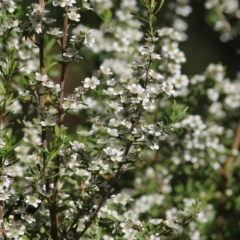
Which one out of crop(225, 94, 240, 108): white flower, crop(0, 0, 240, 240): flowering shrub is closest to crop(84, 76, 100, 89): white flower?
crop(0, 0, 240, 240): flowering shrub

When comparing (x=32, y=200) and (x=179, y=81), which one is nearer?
(x=32, y=200)

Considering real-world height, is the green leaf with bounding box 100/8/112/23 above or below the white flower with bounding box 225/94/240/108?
above

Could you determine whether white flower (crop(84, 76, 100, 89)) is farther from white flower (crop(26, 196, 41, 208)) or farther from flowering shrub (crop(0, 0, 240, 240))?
white flower (crop(26, 196, 41, 208))

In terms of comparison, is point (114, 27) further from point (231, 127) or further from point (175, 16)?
point (231, 127)

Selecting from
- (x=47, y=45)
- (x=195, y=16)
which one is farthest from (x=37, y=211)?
(x=195, y=16)

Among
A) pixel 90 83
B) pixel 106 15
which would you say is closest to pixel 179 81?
pixel 106 15

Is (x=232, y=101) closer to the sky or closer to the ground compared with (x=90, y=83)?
closer to the sky

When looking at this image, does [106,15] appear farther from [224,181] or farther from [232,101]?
[224,181]

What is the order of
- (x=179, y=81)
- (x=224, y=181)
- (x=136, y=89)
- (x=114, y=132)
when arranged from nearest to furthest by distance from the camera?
(x=136, y=89) < (x=114, y=132) < (x=179, y=81) < (x=224, y=181)

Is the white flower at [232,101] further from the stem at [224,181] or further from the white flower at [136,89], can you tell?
the white flower at [136,89]
